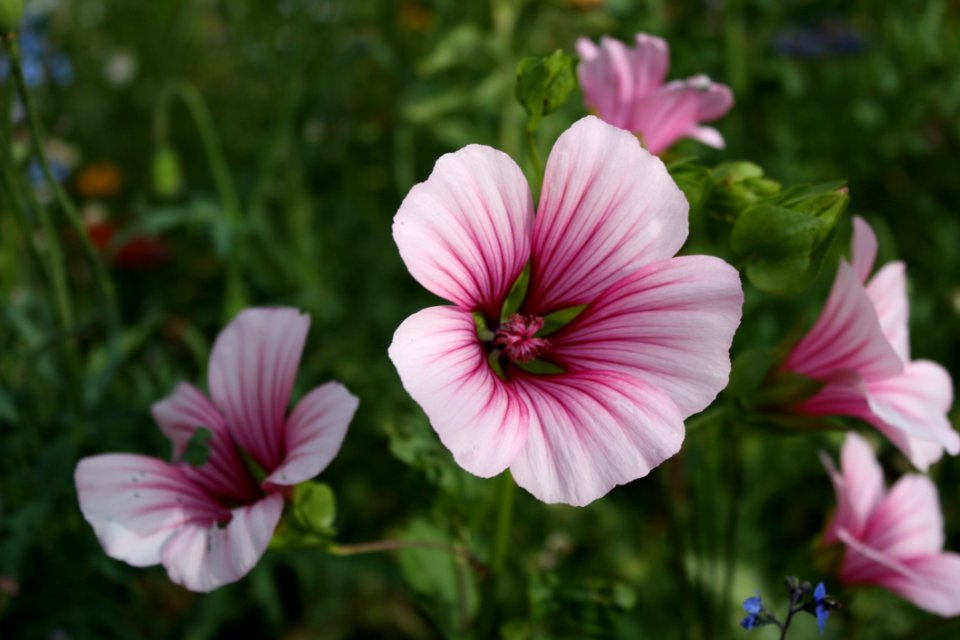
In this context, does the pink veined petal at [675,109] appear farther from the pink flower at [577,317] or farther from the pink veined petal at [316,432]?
the pink veined petal at [316,432]

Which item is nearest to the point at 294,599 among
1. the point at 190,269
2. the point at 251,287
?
the point at 251,287

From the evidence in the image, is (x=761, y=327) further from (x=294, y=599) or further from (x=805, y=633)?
(x=294, y=599)

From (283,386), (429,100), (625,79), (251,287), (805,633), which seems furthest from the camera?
(251,287)

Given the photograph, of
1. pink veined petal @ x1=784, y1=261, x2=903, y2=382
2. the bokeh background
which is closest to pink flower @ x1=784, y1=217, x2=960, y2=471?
pink veined petal @ x1=784, y1=261, x2=903, y2=382

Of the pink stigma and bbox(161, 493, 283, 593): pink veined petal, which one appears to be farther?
the pink stigma

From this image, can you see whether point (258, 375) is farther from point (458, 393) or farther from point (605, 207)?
point (605, 207)

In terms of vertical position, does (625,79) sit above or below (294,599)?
above

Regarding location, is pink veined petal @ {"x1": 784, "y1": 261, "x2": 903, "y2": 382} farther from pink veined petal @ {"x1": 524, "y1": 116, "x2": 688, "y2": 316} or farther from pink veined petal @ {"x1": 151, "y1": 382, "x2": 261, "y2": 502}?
pink veined petal @ {"x1": 151, "y1": 382, "x2": 261, "y2": 502}
